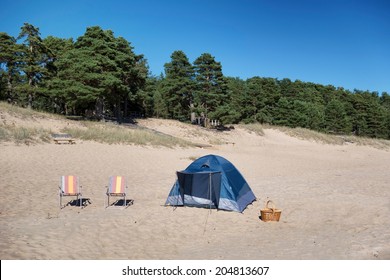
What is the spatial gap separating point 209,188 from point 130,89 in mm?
35469

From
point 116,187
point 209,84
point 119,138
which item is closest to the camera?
point 116,187

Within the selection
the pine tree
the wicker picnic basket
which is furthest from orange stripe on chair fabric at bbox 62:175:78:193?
the pine tree

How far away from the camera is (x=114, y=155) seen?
22.3 metres

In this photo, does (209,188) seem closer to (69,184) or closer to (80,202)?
(80,202)

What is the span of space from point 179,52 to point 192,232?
43.7m

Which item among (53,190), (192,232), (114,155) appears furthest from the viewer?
(114,155)

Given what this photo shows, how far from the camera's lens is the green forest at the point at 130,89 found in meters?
35.4

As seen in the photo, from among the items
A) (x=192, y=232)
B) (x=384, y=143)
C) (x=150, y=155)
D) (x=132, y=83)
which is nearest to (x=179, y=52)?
(x=132, y=83)

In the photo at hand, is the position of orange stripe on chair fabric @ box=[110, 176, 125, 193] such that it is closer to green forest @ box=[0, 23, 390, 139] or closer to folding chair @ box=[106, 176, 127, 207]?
folding chair @ box=[106, 176, 127, 207]

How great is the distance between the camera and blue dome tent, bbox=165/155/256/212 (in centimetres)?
1141

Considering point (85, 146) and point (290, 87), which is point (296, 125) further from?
point (85, 146)

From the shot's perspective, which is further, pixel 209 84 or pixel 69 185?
pixel 209 84

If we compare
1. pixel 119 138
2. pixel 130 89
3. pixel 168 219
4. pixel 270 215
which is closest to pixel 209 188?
pixel 168 219

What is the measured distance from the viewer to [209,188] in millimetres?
11547
